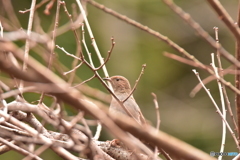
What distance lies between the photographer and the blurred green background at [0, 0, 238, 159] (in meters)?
14.3

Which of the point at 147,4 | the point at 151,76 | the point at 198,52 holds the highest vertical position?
the point at 147,4

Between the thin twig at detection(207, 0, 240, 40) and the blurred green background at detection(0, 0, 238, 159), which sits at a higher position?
the thin twig at detection(207, 0, 240, 40)

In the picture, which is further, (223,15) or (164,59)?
(164,59)

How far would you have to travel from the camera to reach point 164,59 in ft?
54.8

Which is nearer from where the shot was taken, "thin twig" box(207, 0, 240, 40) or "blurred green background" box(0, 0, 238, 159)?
"thin twig" box(207, 0, 240, 40)

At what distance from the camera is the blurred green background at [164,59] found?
14.3 m

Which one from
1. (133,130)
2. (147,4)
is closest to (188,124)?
(147,4)

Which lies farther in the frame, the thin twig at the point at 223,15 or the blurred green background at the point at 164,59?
the blurred green background at the point at 164,59

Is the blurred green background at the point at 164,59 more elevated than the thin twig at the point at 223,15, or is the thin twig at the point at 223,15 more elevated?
the thin twig at the point at 223,15

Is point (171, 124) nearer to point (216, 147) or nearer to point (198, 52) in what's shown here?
point (216, 147)

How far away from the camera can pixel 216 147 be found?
45.2 feet

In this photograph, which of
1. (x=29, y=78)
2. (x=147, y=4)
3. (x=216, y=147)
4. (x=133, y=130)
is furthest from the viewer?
(x=147, y=4)

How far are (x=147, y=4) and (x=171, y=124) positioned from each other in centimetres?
495

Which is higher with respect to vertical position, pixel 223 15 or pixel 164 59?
pixel 223 15
